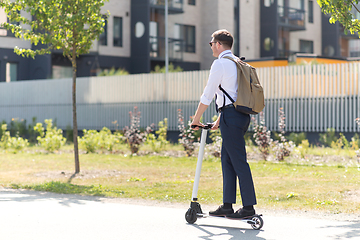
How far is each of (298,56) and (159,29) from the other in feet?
36.8

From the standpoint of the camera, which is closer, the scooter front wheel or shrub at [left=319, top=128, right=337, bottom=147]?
the scooter front wheel

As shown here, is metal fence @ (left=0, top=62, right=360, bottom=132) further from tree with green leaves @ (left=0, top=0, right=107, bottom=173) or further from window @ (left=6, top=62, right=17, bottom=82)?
tree with green leaves @ (left=0, top=0, right=107, bottom=173)

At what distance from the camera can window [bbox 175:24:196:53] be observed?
3384 centimetres

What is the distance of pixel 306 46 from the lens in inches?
1587

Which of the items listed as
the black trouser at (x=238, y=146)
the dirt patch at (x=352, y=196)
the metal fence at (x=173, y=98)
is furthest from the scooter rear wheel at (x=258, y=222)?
the metal fence at (x=173, y=98)

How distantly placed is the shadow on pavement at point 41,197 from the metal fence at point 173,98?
1138 cm

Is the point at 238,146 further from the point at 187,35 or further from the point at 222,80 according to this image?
the point at 187,35

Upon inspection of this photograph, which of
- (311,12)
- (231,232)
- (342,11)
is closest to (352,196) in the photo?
(342,11)

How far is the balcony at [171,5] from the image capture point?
32.0m

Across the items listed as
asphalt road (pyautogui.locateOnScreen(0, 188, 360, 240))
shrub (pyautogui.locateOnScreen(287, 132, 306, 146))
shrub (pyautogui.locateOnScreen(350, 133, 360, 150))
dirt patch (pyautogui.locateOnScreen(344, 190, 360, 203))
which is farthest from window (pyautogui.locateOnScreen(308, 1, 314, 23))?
asphalt road (pyautogui.locateOnScreen(0, 188, 360, 240))

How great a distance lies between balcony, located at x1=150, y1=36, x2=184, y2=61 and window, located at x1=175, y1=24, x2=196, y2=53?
62 cm

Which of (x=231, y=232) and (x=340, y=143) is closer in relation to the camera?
(x=231, y=232)

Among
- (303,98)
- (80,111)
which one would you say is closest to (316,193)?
(303,98)

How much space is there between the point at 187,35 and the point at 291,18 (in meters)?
9.20
